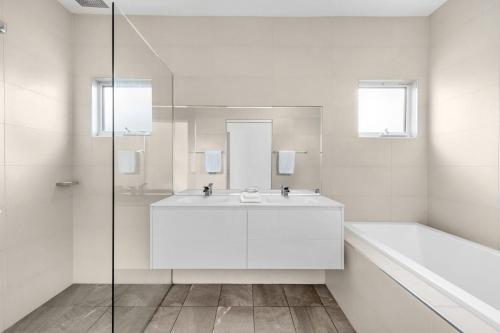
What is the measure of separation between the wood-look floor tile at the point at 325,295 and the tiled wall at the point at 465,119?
3.78ft

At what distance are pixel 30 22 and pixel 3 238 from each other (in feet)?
2.59

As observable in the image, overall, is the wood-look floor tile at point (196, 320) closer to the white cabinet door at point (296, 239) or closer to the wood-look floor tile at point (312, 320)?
the white cabinet door at point (296, 239)

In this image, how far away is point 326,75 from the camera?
8.71 feet

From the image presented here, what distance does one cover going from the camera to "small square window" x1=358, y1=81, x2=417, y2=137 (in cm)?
277

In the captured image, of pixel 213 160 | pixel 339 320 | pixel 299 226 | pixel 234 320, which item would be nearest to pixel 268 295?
pixel 234 320

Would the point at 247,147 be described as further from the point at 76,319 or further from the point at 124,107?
the point at 76,319

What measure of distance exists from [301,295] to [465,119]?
1.92 meters

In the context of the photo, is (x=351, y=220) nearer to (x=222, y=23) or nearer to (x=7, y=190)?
(x=222, y=23)

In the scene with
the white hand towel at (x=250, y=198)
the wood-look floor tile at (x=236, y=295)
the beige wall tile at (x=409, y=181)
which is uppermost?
the beige wall tile at (x=409, y=181)

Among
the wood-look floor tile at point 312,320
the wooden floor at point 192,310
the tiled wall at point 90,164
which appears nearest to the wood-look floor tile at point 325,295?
the wooden floor at point 192,310

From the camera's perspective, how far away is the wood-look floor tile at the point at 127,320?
1.41 metres

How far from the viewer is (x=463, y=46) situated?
7.35ft

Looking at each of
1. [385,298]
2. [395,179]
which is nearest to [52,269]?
[385,298]

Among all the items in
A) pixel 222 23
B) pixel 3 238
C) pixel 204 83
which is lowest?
pixel 3 238
